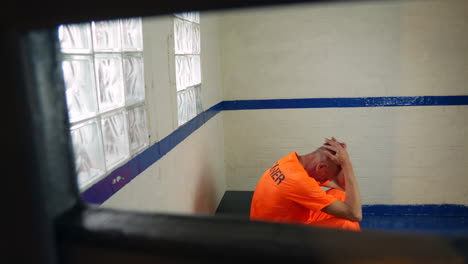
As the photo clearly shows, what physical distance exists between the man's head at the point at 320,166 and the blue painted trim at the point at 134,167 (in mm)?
933

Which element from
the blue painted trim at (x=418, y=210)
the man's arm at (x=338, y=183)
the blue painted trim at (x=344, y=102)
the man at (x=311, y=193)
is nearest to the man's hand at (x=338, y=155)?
the man at (x=311, y=193)

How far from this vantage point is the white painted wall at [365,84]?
13.1 ft

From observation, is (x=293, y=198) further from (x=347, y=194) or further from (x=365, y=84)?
(x=365, y=84)

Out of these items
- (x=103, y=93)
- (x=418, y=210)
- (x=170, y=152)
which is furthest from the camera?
(x=418, y=210)

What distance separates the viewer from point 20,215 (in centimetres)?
50

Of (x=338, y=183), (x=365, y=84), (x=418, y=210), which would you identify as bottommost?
(x=418, y=210)

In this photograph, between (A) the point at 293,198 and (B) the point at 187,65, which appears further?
(B) the point at 187,65

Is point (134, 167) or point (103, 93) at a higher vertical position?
point (103, 93)

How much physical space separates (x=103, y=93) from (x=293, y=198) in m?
1.38

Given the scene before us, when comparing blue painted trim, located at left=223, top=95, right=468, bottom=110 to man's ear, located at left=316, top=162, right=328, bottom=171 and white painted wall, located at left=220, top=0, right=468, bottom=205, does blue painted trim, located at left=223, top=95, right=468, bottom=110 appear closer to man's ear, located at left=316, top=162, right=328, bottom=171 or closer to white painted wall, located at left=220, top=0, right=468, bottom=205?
white painted wall, located at left=220, top=0, right=468, bottom=205

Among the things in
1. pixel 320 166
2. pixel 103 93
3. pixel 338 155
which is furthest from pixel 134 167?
pixel 338 155

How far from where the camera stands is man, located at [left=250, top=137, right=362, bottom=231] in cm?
231

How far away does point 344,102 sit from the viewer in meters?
4.22

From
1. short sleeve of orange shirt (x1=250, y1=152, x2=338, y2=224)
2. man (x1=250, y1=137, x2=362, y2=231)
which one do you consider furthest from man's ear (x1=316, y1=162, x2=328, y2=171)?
short sleeve of orange shirt (x1=250, y1=152, x2=338, y2=224)
